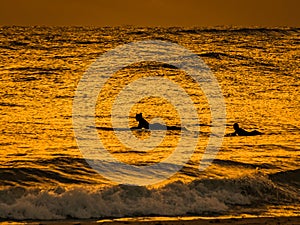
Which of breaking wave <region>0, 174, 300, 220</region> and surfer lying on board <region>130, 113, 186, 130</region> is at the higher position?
surfer lying on board <region>130, 113, 186, 130</region>

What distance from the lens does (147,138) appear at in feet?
105

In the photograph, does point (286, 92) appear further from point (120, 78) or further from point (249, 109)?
point (120, 78)

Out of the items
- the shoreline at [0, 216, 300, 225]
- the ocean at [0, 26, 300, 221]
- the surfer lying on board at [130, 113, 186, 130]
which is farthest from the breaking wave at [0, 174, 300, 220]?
the surfer lying on board at [130, 113, 186, 130]

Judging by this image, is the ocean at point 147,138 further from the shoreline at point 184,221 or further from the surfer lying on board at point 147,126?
the surfer lying on board at point 147,126

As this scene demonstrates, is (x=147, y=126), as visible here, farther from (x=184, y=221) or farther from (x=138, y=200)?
(x=184, y=221)

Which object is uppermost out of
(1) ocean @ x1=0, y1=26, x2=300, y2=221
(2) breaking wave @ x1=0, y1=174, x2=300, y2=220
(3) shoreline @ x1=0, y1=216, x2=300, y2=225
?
(1) ocean @ x1=0, y1=26, x2=300, y2=221

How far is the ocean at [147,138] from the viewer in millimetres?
20859

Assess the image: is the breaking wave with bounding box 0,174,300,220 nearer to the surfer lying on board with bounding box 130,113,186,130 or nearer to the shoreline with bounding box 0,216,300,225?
the shoreline with bounding box 0,216,300,225

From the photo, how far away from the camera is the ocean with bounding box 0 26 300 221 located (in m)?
20.9

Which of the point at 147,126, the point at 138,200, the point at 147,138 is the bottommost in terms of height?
the point at 138,200

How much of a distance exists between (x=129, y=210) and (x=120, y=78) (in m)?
32.0

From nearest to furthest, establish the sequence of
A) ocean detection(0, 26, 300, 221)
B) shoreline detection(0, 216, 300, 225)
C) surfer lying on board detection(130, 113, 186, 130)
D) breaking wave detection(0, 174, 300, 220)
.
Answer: shoreline detection(0, 216, 300, 225), breaking wave detection(0, 174, 300, 220), ocean detection(0, 26, 300, 221), surfer lying on board detection(130, 113, 186, 130)

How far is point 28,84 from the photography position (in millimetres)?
46438

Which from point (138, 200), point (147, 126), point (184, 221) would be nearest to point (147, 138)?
point (147, 126)
